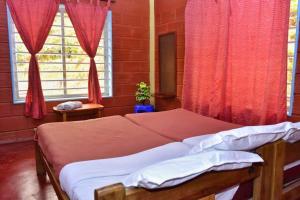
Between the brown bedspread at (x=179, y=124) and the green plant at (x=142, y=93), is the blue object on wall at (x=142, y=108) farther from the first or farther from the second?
the brown bedspread at (x=179, y=124)

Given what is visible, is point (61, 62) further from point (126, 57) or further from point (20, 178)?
point (20, 178)

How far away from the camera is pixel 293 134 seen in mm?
1297

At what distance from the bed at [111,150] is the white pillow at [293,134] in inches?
9.8

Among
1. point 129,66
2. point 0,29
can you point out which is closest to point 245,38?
point 129,66

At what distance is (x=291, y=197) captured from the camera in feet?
4.57

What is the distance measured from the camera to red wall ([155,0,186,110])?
3762 millimetres

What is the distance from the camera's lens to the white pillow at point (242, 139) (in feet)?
3.59

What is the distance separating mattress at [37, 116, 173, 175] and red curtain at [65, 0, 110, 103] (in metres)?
1.45

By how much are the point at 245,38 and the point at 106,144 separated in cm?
186

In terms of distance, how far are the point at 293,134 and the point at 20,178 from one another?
2.43 metres

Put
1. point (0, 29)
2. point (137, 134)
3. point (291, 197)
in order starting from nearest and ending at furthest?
point (291, 197) → point (137, 134) → point (0, 29)

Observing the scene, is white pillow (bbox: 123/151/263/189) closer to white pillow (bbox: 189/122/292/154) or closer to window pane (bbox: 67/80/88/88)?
white pillow (bbox: 189/122/292/154)

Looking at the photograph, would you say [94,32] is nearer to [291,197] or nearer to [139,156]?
[139,156]

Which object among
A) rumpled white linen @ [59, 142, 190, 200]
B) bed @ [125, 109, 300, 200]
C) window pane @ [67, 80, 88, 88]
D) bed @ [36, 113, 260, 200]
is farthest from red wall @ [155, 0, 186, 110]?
bed @ [125, 109, 300, 200]
